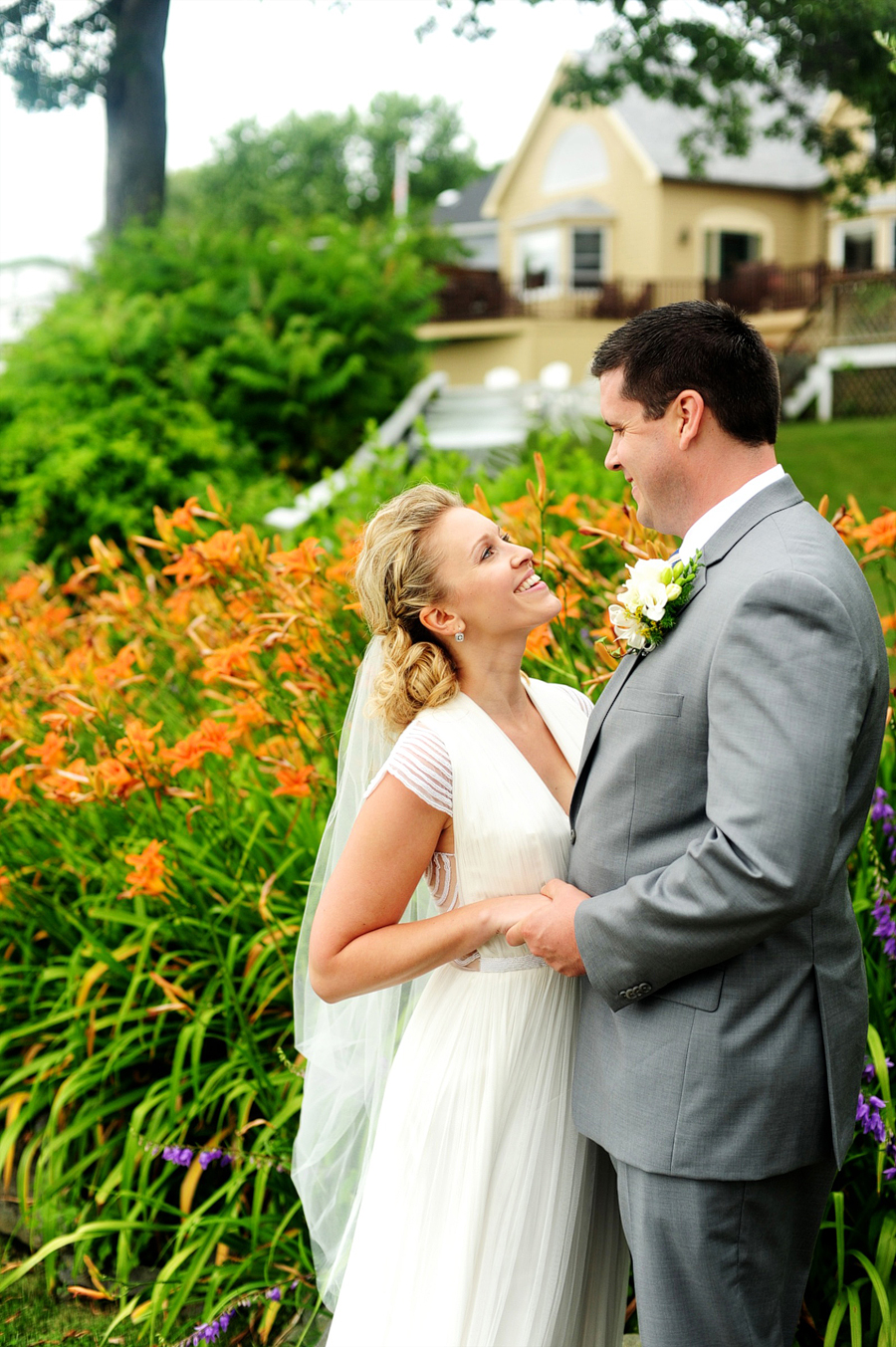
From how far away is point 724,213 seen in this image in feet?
91.5

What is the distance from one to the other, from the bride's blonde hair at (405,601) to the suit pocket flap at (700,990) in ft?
2.53

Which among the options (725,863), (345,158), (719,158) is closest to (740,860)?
(725,863)

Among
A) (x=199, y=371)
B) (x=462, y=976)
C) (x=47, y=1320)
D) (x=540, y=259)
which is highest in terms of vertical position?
(x=540, y=259)

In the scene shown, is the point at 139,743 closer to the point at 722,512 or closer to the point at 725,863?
the point at 722,512

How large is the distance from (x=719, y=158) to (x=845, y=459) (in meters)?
16.6

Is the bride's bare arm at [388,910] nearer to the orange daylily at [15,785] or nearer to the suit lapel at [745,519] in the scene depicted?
the suit lapel at [745,519]

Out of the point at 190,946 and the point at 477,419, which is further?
the point at 477,419

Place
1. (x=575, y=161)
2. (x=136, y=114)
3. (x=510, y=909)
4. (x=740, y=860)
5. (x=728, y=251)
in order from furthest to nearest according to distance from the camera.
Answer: (x=575, y=161) < (x=728, y=251) < (x=136, y=114) < (x=510, y=909) < (x=740, y=860)

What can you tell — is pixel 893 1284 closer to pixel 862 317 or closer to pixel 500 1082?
pixel 500 1082

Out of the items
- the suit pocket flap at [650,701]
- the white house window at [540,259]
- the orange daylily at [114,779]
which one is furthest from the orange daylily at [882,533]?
the white house window at [540,259]

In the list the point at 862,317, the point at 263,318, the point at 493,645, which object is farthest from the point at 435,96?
the point at 493,645

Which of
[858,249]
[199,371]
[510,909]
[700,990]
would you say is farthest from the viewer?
[858,249]

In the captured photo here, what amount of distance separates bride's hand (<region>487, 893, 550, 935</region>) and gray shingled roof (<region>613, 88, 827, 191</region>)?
27.7m

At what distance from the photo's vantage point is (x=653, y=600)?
188cm
